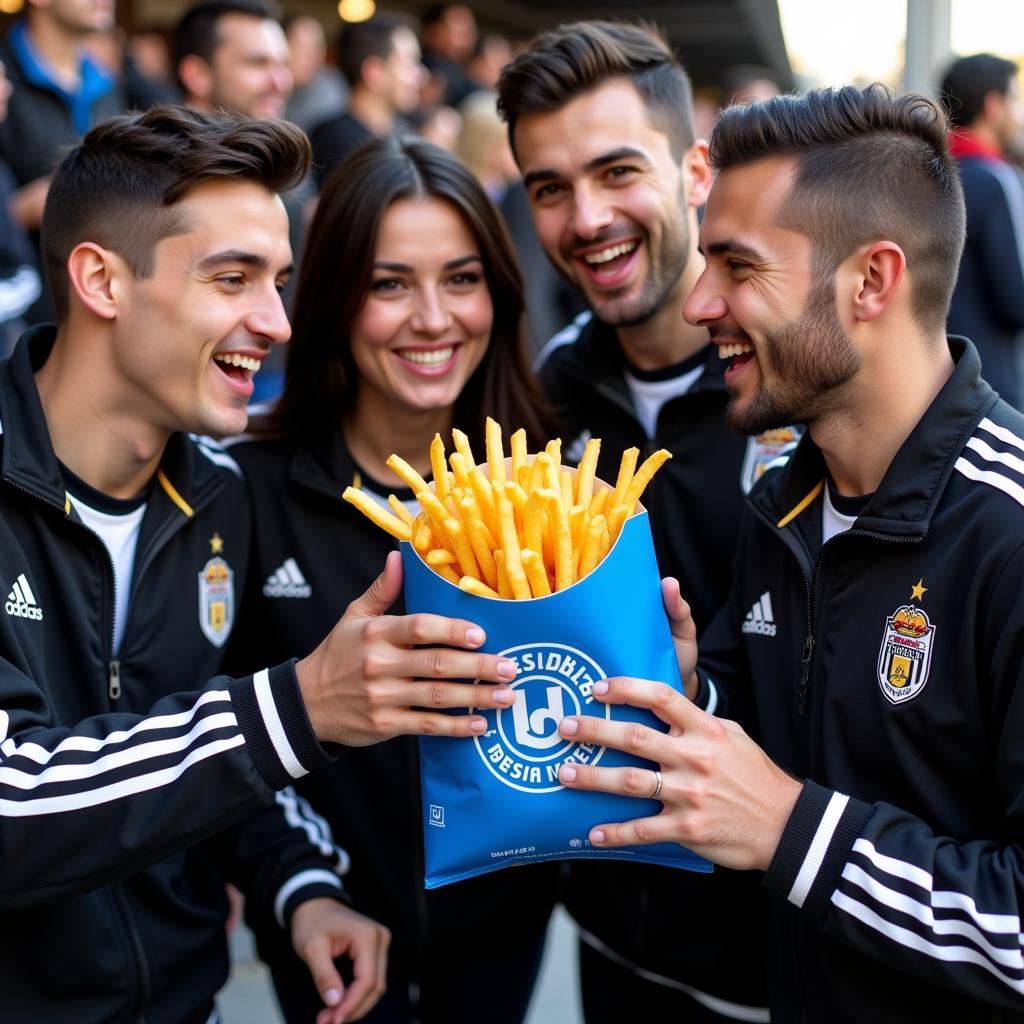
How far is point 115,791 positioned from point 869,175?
1.70 meters

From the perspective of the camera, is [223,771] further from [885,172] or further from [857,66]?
[857,66]

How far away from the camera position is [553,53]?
315 cm

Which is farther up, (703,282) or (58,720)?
(703,282)

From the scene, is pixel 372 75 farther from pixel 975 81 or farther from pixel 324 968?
pixel 324 968

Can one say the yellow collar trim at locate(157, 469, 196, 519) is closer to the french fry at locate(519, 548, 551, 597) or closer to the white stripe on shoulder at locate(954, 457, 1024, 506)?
the french fry at locate(519, 548, 551, 597)

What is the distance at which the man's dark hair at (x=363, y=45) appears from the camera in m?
7.15

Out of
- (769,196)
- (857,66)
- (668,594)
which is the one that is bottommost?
(668,594)

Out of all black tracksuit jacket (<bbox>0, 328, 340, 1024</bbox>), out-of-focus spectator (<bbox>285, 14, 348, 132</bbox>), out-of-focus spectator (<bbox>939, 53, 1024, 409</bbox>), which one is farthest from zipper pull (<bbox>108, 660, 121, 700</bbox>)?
out-of-focus spectator (<bbox>285, 14, 348, 132</bbox>)

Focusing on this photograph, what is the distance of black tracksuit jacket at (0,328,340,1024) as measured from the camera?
207 cm

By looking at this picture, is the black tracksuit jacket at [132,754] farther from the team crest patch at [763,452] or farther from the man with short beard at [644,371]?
the team crest patch at [763,452]

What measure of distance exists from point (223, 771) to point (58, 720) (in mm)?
490

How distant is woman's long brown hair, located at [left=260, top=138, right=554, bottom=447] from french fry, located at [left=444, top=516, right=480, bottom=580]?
3.77 ft

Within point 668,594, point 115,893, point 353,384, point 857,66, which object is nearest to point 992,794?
point 668,594

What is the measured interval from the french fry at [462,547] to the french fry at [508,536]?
7 centimetres
